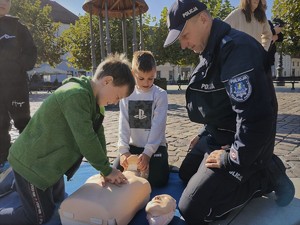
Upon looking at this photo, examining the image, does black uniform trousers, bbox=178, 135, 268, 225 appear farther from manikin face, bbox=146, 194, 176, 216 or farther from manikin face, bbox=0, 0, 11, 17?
manikin face, bbox=0, 0, 11, 17

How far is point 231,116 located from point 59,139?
4.28 feet

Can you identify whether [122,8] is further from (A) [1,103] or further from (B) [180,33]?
(B) [180,33]

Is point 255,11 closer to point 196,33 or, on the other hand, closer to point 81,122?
point 196,33

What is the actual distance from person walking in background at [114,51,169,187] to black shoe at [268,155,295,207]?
1.07m

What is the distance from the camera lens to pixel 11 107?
4.02m

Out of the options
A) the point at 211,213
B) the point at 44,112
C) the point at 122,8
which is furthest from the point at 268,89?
the point at 122,8

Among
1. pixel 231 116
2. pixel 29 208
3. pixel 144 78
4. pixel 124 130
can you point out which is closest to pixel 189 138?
pixel 124 130

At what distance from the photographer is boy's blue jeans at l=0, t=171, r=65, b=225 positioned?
2.47 meters

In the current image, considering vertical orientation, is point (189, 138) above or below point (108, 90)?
below

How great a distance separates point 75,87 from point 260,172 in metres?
1.54

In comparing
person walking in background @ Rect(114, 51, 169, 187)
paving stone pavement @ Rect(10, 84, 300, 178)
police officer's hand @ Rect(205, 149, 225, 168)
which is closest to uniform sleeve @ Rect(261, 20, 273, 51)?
paving stone pavement @ Rect(10, 84, 300, 178)

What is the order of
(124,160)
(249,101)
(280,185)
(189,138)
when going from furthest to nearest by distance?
(189,138)
(124,160)
(280,185)
(249,101)

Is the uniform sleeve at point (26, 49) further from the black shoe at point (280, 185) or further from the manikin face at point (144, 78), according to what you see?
the black shoe at point (280, 185)

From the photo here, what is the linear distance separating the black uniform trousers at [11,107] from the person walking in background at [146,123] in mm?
1294
